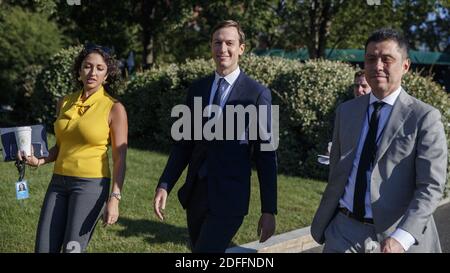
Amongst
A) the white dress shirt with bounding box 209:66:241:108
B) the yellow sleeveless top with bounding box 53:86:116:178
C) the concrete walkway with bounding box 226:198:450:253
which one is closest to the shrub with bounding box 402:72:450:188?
the concrete walkway with bounding box 226:198:450:253

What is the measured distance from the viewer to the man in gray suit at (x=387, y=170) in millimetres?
2682

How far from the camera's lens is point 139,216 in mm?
7004

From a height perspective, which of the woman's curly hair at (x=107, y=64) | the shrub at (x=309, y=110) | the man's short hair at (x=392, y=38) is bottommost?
the shrub at (x=309, y=110)

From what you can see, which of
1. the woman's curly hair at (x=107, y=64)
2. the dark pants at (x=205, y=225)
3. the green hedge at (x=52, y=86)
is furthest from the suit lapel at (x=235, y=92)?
the green hedge at (x=52, y=86)

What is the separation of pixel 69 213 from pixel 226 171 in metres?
1.04

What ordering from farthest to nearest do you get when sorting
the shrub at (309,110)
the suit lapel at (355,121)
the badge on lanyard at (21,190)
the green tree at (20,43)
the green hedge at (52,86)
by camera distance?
the green tree at (20,43) → the green hedge at (52,86) → the shrub at (309,110) → the badge on lanyard at (21,190) → the suit lapel at (355,121)

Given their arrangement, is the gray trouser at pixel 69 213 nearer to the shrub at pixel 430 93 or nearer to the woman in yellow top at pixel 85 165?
the woman in yellow top at pixel 85 165

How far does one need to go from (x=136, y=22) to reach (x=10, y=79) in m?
5.74

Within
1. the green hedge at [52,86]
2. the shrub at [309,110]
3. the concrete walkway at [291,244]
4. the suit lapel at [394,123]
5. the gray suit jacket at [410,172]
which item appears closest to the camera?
the gray suit jacket at [410,172]

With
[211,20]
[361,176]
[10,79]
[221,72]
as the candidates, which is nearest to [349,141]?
[361,176]

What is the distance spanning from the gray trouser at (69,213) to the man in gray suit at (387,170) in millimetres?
1482

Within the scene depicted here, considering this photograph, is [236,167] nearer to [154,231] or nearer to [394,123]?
[394,123]

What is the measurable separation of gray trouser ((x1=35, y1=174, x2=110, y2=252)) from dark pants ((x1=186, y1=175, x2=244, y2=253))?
616mm

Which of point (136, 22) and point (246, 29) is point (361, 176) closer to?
point (246, 29)
